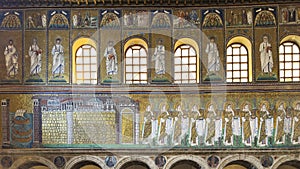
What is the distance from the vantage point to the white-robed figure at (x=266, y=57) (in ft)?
79.5

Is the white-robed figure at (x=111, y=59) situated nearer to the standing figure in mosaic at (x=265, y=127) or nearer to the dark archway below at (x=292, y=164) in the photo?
the standing figure in mosaic at (x=265, y=127)

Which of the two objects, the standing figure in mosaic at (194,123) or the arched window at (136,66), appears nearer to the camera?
the standing figure in mosaic at (194,123)


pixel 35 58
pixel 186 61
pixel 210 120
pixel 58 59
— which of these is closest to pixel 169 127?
pixel 210 120

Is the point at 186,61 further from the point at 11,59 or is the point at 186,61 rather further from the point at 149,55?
the point at 11,59

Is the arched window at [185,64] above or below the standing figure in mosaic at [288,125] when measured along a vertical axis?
above

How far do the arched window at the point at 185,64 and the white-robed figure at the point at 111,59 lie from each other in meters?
2.48

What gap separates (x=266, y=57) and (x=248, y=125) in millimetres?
2838

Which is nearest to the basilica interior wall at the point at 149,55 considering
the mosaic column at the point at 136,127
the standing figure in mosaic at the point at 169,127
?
the mosaic column at the point at 136,127

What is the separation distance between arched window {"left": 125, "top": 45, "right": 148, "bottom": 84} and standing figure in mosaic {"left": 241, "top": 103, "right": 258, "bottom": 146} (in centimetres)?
429

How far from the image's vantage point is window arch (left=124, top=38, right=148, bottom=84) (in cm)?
2497

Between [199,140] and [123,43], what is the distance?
16.5ft

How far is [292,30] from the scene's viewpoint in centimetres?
2430

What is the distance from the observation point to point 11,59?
24.6 m

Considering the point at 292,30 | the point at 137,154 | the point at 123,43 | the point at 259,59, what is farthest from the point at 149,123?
the point at 292,30
